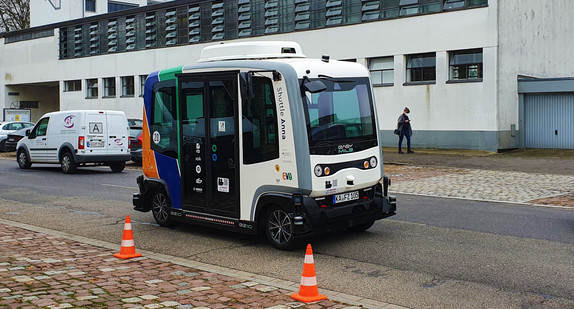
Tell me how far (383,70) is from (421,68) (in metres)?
2.01

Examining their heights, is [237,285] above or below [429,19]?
below

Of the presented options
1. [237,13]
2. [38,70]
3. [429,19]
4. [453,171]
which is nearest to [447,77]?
[429,19]

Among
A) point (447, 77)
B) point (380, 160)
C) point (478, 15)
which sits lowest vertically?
point (380, 160)

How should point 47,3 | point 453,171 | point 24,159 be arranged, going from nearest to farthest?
point 453,171 < point 24,159 < point 47,3

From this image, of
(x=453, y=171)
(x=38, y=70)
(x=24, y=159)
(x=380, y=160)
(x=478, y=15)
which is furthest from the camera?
(x=38, y=70)

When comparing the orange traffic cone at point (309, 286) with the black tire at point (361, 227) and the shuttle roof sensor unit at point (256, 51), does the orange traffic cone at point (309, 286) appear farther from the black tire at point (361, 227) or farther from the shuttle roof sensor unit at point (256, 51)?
the shuttle roof sensor unit at point (256, 51)

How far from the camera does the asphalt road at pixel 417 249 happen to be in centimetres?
659

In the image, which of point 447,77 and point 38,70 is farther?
point 38,70

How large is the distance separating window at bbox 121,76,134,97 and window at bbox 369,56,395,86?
736 inches

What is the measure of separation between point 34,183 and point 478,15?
1766cm

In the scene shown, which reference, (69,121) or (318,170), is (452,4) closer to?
(69,121)

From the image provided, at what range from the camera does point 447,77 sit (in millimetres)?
27047

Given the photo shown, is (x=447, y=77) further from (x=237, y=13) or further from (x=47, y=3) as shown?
(x=47, y=3)

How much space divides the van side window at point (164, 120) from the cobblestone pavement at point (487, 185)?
22.8ft
